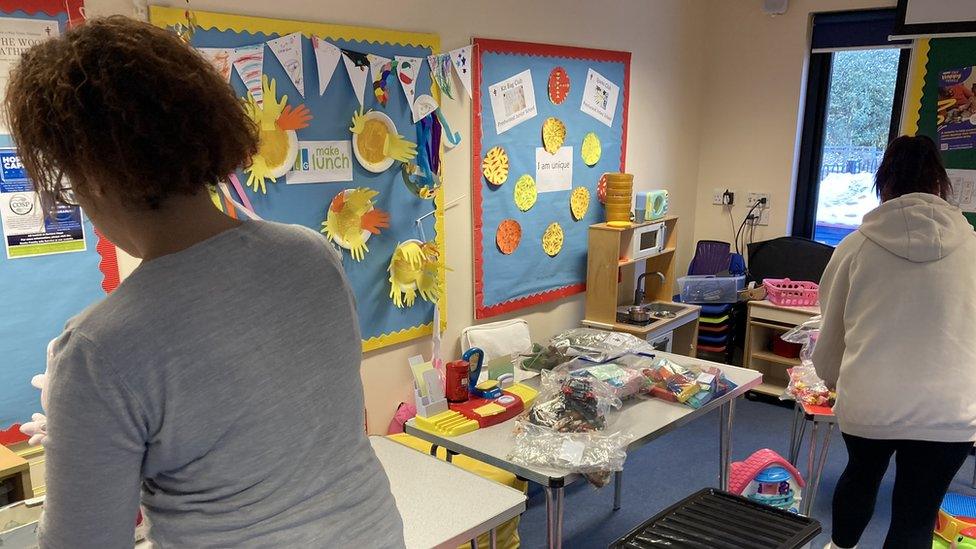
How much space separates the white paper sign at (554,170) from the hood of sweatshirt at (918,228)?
1.56m

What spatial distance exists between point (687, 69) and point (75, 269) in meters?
3.57

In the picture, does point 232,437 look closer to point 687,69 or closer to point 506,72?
point 506,72

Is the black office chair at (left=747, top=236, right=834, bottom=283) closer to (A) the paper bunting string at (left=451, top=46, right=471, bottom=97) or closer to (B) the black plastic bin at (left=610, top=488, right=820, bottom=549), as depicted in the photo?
(A) the paper bunting string at (left=451, top=46, right=471, bottom=97)

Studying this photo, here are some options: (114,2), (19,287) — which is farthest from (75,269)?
(114,2)

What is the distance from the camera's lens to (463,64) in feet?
9.36

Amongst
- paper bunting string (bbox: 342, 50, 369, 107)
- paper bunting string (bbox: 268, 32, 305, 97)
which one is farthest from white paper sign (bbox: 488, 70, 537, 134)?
paper bunting string (bbox: 268, 32, 305, 97)

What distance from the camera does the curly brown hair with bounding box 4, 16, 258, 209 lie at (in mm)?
762

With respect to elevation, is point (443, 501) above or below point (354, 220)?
below

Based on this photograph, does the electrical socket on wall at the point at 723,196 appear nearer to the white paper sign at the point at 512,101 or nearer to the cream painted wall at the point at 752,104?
the cream painted wall at the point at 752,104

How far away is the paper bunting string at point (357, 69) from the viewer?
2463 millimetres

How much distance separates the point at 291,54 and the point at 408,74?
1.64 feet

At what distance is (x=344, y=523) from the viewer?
0.97 meters

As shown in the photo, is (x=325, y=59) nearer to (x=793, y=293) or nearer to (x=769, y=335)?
(x=793, y=293)

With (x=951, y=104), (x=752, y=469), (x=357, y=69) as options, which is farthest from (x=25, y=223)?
(x=951, y=104)
